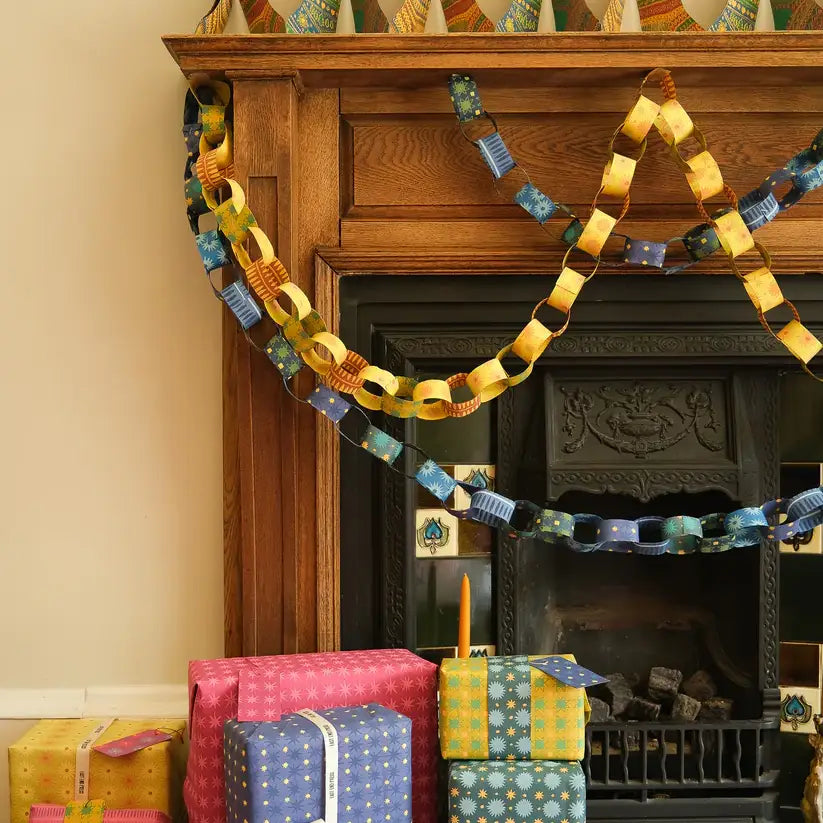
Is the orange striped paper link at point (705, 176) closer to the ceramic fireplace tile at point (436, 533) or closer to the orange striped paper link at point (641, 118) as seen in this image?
the orange striped paper link at point (641, 118)

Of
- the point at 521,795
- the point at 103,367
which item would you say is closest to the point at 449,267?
the point at 103,367

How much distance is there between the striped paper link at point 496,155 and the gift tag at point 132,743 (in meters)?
1.21

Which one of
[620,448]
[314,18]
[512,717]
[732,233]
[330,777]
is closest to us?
[330,777]

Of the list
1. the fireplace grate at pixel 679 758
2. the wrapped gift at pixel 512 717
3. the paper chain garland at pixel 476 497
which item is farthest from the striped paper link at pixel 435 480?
the fireplace grate at pixel 679 758

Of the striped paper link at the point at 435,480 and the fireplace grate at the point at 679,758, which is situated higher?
the striped paper link at the point at 435,480

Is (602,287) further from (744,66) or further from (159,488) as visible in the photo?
(159,488)

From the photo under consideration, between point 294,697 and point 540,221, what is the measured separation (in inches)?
37.7

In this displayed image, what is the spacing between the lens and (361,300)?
5.65 feet

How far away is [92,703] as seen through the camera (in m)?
1.79

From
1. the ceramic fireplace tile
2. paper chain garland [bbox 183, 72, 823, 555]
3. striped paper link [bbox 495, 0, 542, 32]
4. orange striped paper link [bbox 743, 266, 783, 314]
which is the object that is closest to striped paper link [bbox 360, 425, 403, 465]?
paper chain garland [bbox 183, 72, 823, 555]

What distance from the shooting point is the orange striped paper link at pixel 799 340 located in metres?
1.59

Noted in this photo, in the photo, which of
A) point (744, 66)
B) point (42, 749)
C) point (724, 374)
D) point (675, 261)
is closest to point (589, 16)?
point (744, 66)

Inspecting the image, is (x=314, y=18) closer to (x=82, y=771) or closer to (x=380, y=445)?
(x=380, y=445)

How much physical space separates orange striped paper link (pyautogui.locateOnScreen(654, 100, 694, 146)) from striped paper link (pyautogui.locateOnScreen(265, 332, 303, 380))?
0.79m
